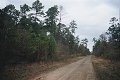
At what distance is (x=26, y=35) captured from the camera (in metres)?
31.8

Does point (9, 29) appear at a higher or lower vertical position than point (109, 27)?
lower

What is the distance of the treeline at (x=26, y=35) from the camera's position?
2370 centimetres

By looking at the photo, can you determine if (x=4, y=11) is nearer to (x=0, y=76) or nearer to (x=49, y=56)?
(x=0, y=76)

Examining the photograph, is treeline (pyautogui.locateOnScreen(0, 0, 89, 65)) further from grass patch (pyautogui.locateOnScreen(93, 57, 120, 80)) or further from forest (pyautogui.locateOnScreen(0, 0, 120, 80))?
grass patch (pyautogui.locateOnScreen(93, 57, 120, 80))

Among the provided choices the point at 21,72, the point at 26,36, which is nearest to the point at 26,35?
the point at 26,36

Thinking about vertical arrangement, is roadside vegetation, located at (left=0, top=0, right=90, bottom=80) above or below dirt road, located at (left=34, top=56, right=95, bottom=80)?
above

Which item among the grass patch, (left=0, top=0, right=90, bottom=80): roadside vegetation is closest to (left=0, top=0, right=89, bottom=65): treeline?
(left=0, top=0, right=90, bottom=80): roadside vegetation

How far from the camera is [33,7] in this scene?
171 feet

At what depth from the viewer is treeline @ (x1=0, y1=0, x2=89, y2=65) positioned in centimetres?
2370

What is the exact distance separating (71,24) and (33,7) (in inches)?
2148

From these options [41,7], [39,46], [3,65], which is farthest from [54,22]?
[3,65]

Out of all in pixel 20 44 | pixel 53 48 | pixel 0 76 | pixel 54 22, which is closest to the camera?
pixel 0 76

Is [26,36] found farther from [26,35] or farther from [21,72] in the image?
[21,72]

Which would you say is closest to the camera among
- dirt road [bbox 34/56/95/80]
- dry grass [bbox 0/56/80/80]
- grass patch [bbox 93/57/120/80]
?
dry grass [bbox 0/56/80/80]
